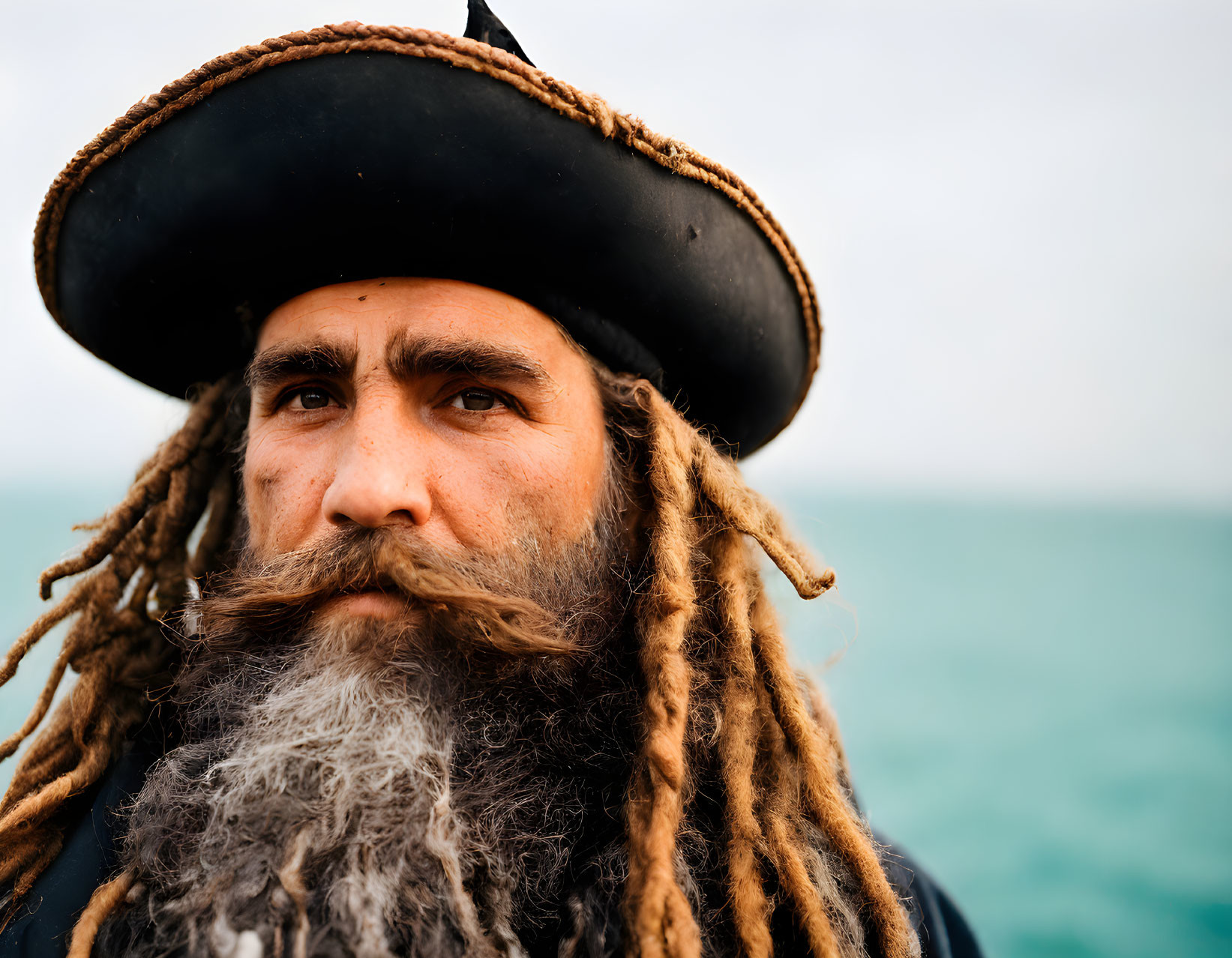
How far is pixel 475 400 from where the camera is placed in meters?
1.66

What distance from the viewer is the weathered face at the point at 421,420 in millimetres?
1529

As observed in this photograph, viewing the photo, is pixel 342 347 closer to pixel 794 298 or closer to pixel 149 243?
pixel 149 243

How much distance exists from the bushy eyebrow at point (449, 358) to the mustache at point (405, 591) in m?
0.36

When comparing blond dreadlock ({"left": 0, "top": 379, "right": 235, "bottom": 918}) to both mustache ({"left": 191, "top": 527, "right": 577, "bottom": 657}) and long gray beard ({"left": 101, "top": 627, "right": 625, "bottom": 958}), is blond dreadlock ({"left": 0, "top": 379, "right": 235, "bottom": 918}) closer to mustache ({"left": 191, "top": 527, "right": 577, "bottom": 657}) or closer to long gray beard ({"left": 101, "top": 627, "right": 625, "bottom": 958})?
long gray beard ({"left": 101, "top": 627, "right": 625, "bottom": 958})

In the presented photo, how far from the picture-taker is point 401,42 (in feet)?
4.56

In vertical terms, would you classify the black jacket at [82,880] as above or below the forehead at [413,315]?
below

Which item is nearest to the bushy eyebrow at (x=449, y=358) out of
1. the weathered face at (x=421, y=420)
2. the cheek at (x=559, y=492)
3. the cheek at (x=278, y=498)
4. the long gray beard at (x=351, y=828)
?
the weathered face at (x=421, y=420)

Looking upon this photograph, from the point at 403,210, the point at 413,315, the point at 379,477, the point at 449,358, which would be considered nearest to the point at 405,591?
the point at 379,477

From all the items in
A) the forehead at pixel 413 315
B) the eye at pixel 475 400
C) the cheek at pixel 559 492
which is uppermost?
the forehead at pixel 413 315

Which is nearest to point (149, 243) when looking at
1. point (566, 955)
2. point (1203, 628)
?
point (566, 955)

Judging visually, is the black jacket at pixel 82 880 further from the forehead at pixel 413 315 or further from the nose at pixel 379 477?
the forehead at pixel 413 315

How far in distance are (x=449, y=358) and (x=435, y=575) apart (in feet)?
1.55

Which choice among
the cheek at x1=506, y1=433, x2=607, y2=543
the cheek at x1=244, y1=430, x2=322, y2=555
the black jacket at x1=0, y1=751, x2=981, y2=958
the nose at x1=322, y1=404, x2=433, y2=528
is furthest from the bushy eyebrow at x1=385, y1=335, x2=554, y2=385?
the black jacket at x1=0, y1=751, x2=981, y2=958

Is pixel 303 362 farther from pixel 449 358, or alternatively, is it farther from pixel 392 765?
pixel 392 765
